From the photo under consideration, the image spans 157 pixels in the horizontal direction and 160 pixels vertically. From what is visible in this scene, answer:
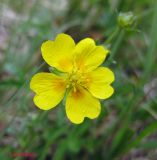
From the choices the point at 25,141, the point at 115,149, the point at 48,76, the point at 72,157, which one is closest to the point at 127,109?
the point at 115,149

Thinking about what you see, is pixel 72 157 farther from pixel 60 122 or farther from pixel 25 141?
pixel 25 141

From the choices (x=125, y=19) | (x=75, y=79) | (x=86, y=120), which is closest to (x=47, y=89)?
(x=75, y=79)

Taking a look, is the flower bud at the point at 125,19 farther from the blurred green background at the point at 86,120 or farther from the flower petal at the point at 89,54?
the flower petal at the point at 89,54

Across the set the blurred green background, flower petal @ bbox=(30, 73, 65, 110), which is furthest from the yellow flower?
the blurred green background

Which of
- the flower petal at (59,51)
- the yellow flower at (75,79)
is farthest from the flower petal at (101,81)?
the flower petal at (59,51)

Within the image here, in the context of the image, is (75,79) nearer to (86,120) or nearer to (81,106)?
(81,106)
